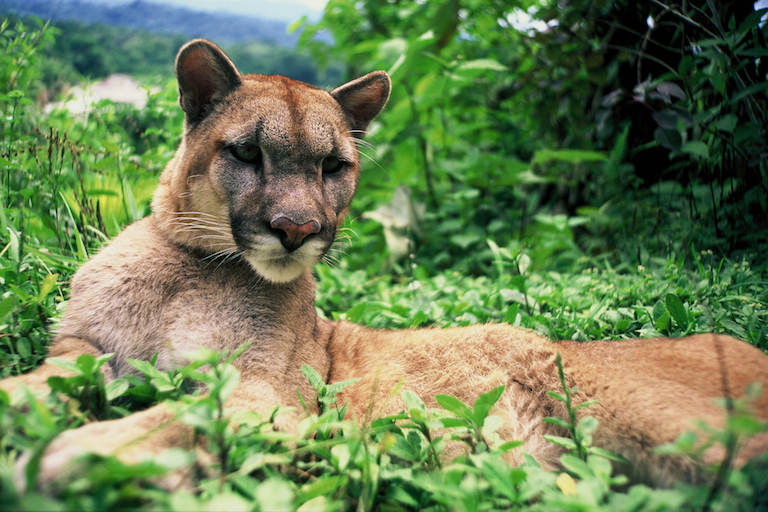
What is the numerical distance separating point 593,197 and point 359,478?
17.2ft

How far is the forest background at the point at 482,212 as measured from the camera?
1.61 metres

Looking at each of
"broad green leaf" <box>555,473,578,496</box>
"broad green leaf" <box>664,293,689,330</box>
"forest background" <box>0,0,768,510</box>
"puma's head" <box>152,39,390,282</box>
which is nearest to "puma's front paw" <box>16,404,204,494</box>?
"forest background" <box>0,0,768,510</box>

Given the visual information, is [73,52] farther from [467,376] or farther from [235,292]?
[467,376]

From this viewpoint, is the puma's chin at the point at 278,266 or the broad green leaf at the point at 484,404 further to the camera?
the puma's chin at the point at 278,266

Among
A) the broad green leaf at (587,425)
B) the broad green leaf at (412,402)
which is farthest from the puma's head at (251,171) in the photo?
the broad green leaf at (587,425)

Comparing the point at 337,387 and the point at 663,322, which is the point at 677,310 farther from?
the point at 337,387

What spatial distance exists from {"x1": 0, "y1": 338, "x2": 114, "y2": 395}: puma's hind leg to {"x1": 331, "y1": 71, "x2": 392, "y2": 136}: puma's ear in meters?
2.15

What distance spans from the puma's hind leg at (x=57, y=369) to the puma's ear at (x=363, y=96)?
2.15 metres

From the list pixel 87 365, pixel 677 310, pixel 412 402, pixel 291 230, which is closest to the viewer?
pixel 87 365

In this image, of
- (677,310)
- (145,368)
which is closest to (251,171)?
(145,368)

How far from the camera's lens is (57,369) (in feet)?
6.55

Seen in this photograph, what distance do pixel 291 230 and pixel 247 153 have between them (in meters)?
0.60

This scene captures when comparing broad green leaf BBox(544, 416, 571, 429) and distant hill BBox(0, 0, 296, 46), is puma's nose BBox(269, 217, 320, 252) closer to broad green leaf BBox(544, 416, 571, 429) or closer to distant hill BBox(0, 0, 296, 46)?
broad green leaf BBox(544, 416, 571, 429)

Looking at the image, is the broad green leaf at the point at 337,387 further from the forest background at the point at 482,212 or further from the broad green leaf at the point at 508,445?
the broad green leaf at the point at 508,445
